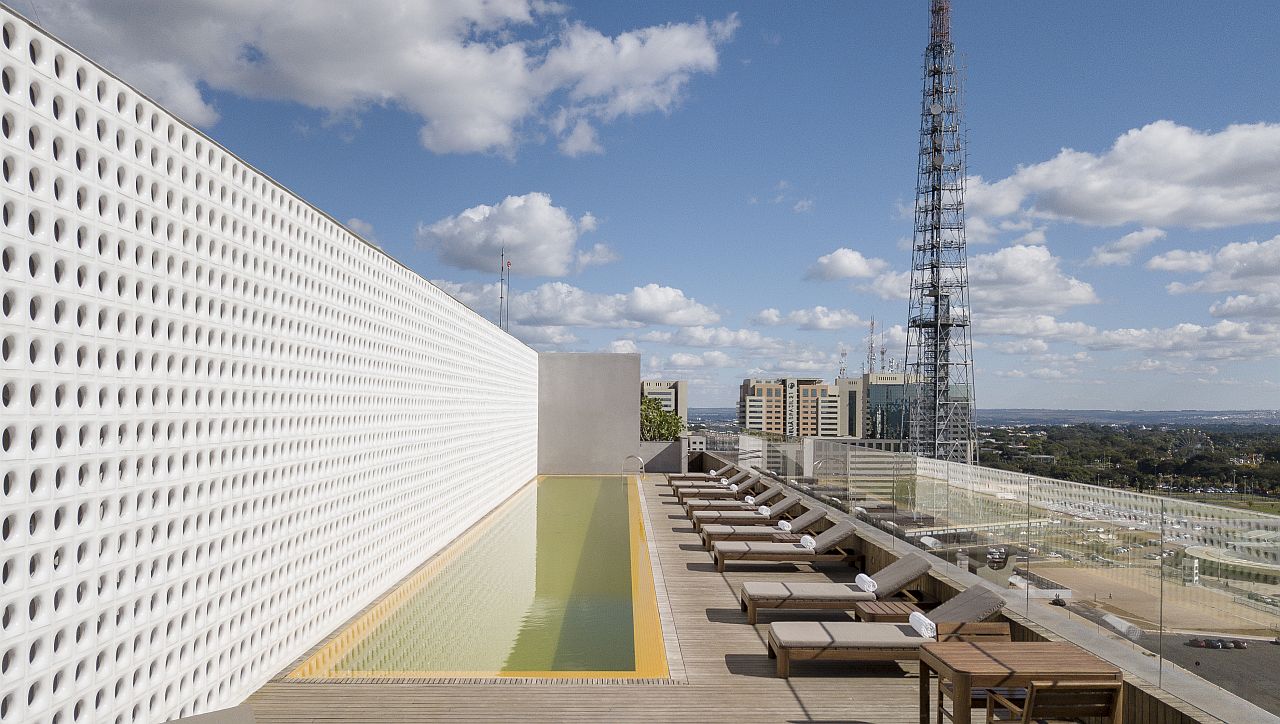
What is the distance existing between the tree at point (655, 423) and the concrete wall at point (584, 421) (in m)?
Answer: 11.1

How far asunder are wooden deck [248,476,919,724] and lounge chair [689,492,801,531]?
496 cm

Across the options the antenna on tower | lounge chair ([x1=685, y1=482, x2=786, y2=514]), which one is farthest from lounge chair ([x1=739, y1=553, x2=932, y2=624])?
the antenna on tower

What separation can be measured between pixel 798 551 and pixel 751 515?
244cm

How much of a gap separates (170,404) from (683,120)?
20.6 m

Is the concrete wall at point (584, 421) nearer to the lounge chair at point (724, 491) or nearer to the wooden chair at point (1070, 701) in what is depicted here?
the lounge chair at point (724, 491)

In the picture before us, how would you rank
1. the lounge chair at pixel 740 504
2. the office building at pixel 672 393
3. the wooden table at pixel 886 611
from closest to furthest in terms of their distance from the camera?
the wooden table at pixel 886 611, the lounge chair at pixel 740 504, the office building at pixel 672 393

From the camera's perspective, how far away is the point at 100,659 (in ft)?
10.7

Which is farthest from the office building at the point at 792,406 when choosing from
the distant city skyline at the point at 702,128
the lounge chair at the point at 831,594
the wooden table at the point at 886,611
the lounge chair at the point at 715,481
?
the wooden table at the point at 886,611

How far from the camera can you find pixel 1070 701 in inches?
143

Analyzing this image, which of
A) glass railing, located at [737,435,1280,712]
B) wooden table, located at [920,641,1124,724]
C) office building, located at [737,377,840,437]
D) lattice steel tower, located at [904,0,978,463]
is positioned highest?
lattice steel tower, located at [904,0,978,463]

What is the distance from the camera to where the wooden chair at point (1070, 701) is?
140 inches

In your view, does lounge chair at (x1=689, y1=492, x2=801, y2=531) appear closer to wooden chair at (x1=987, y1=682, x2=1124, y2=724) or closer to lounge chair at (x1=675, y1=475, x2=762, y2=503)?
lounge chair at (x1=675, y1=475, x2=762, y2=503)

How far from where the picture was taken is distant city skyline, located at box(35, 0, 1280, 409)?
33.4ft

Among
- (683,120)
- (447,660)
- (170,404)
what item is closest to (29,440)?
(170,404)
